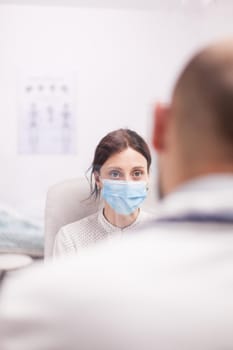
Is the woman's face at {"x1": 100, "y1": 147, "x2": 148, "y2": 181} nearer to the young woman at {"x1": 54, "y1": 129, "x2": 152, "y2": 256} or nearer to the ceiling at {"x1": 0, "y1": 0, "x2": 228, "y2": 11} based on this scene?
the young woman at {"x1": 54, "y1": 129, "x2": 152, "y2": 256}

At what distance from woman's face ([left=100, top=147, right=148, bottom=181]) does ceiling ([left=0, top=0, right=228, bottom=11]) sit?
163cm

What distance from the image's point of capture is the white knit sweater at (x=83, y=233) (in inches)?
69.4

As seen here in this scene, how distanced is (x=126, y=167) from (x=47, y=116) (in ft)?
5.10

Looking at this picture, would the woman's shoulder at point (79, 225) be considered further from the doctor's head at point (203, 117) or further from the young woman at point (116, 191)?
the doctor's head at point (203, 117)

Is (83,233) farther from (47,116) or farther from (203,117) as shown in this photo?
(47,116)

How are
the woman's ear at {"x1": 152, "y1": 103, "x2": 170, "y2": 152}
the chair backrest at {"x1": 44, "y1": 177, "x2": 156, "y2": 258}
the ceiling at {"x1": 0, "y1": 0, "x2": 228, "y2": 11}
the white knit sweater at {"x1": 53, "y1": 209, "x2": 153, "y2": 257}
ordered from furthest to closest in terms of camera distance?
the ceiling at {"x1": 0, "y1": 0, "x2": 228, "y2": 11}
the chair backrest at {"x1": 44, "y1": 177, "x2": 156, "y2": 258}
the white knit sweater at {"x1": 53, "y1": 209, "x2": 153, "y2": 257}
the woman's ear at {"x1": 152, "y1": 103, "x2": 170, "y2": 152}

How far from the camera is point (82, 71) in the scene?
3.20 metres

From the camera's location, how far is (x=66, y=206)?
6.33 feet

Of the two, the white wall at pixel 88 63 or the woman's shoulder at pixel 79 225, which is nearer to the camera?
the woman's shoulder at pixel 79 225

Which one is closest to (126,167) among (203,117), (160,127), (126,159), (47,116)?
(126,159)

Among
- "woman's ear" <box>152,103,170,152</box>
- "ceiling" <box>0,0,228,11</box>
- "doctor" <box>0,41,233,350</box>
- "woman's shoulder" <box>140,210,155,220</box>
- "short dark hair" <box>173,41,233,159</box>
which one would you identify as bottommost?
"woman's shoulder" <box>140,210,155,220</box>

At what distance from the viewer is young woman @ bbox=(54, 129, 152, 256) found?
1.77 metres

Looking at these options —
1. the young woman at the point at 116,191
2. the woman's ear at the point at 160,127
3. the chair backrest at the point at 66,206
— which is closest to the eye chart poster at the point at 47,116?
the chair backrest at the point at 66,206

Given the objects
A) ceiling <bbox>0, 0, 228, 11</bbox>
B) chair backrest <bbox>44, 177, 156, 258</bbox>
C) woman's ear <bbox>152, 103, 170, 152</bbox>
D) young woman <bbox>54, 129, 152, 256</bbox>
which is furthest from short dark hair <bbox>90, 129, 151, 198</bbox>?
ceiling <bbox>0, 0, 228, 11</bbox>
